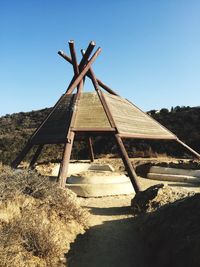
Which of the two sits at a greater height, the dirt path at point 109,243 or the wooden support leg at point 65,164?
the wooden support leg at point 65,164

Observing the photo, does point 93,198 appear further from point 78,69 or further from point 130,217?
point 78,69

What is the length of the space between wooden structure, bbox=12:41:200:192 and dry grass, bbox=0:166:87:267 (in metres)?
2.82

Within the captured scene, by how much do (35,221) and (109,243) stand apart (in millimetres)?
1717

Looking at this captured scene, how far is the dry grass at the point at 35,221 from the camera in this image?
6.05 m

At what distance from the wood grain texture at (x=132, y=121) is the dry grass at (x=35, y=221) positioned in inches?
214

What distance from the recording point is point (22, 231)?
A: 6.50 m

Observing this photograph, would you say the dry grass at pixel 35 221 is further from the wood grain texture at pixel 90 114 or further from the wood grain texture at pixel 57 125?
the wood grain texture at pixel 90 114

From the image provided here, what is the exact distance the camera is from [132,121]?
51.7ft

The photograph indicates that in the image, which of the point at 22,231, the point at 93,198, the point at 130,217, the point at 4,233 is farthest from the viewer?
the point at 93,198

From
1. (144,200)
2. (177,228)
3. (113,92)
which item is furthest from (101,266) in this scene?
(113,92)

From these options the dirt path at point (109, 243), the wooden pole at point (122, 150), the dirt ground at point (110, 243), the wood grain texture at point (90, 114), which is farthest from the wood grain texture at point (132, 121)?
the dirt path at point (109, 243)

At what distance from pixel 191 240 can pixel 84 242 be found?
2809mm

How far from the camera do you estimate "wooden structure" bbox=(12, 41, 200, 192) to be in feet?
45.2

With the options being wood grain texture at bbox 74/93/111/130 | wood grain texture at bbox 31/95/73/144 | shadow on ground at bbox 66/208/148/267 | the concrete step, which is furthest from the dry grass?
wood grain texture at bbox 74/93/111/130
